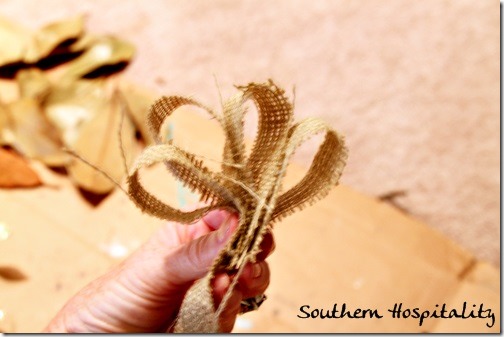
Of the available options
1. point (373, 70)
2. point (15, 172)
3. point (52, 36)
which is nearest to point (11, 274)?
point (15, 172)

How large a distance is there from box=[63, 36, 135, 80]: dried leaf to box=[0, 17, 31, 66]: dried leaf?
62mm

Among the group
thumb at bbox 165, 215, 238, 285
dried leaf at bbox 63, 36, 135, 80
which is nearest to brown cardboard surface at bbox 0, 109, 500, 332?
dried leaf at bbox 63, 36, 135, 80

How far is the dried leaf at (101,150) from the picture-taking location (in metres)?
0.62

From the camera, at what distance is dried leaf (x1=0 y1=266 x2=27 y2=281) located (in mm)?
564

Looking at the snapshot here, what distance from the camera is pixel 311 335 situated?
502 mm

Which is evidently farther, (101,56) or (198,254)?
(101,56)

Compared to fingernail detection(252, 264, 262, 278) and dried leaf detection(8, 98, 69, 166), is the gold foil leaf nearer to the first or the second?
dried leaf detection(8, 98, 69, 166)

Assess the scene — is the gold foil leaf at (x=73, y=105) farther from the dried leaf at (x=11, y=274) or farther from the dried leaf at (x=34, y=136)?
the dried leaf at (x=11, y=274)

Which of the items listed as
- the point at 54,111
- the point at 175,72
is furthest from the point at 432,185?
the point at 54,111

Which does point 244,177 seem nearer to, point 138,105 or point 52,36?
point 138,105

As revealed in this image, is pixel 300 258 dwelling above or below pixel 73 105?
below

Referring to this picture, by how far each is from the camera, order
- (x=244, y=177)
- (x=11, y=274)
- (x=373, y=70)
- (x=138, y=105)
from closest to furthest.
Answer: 1. (x=244, y=177)
2. (x=11, y=274)
3. (x=138, y=105)
4. (x=373, y=70)

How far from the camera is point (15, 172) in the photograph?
63 centimetres

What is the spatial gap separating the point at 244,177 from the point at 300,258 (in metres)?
0.33
